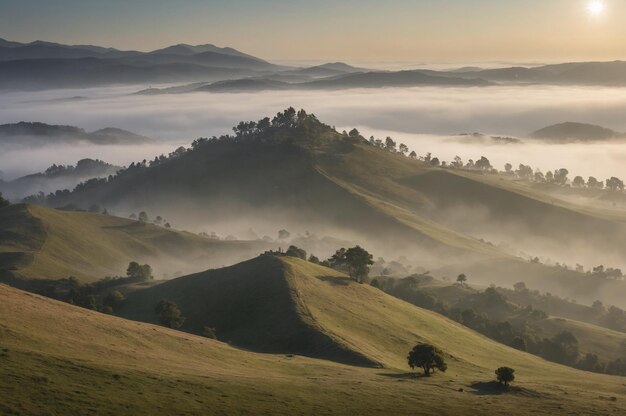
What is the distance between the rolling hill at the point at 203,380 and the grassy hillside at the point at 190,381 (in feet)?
0.44

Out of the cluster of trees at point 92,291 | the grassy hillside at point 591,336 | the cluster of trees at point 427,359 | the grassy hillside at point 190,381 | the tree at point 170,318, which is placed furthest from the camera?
the grassy hillside at point 591,336

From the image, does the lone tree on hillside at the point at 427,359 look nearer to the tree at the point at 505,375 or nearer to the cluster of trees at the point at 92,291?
the tree at the point at 505,375

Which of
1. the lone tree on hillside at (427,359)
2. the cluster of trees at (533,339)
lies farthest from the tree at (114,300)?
the lone tree on hillside at (427,359)

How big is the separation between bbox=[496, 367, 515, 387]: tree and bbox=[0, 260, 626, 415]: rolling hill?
58.7 inches

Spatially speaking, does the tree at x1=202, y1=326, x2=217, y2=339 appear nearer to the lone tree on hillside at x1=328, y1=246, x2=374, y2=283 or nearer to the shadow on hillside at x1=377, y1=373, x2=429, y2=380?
the shadow on hillside at x1=377, y1=373, x2=429, y2=380

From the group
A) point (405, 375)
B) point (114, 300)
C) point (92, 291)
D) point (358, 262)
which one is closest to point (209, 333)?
point (405, 375)

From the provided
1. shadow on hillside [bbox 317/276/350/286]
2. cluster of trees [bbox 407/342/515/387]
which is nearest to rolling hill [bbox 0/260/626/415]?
cluster of trees [bbox 407/342/515/387]

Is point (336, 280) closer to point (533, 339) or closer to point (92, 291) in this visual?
point (533, 339)

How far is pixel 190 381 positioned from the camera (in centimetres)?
6194

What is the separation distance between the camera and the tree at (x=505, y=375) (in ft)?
257

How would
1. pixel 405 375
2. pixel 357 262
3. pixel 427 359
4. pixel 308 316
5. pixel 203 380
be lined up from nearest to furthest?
pixel 203 380, pixel 405 375, pixel 427 359, pixel 308 316, pixel 357 262

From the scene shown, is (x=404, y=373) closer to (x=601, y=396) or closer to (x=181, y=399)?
(x=601, y=396)

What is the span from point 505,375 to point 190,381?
121ft

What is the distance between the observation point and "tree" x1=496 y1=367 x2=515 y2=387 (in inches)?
3088
